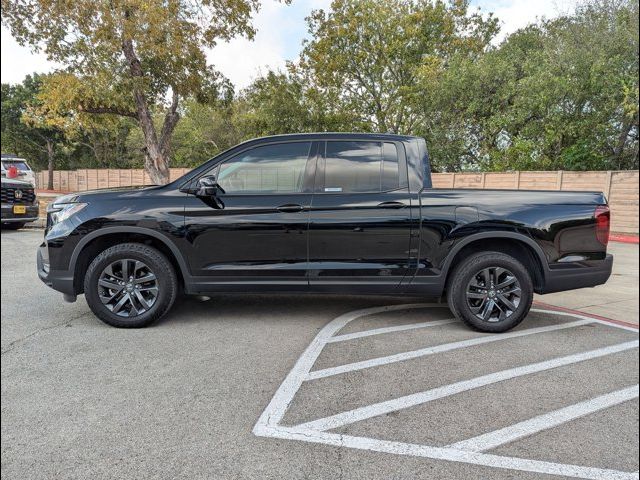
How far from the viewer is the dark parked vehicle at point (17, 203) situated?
1071 cm

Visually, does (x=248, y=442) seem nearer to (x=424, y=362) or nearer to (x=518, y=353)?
(x=424, y=362)

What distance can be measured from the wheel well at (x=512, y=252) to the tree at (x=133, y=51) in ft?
9.01

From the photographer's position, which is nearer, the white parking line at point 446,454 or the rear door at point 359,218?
the white parking line at point 446,454

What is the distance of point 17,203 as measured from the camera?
10914 millimetres

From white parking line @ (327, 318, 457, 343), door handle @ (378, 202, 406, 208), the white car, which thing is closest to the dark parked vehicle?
the white car

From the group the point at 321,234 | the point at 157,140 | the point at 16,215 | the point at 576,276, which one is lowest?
the point at 576,276

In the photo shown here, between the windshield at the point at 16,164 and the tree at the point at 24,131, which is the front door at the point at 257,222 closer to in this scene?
the windshield at the point at 16,164

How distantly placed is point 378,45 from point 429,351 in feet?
9.24

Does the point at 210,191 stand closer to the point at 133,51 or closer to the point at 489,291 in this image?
the point at 489,291

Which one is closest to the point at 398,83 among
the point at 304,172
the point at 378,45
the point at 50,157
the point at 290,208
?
the point at 378,45

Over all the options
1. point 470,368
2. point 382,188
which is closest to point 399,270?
point 382,188

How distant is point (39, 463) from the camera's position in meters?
1.99

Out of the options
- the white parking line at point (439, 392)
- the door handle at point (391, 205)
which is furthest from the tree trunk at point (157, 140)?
the white parking line at point (439, 392)

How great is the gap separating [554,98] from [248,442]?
1492cm
